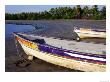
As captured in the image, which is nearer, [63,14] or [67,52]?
[67,52]

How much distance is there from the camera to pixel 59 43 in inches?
157

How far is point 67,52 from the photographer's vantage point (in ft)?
11.6

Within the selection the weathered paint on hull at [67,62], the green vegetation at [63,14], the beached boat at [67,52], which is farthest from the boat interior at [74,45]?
the green vegetation at [63,14]

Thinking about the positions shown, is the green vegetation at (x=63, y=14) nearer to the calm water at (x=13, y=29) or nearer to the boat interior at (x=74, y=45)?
the calm water at (x=13, y=29)

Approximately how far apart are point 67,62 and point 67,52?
0.42 ft

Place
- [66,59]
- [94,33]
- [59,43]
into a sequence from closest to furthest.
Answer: [66,59] → [59,43] → [94,33]

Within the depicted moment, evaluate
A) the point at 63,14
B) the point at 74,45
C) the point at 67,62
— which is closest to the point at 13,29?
the point at 63,14

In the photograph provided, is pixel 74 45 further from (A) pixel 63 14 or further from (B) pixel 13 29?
(B) pixel 13 29

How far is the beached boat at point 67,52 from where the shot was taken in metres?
3.41
